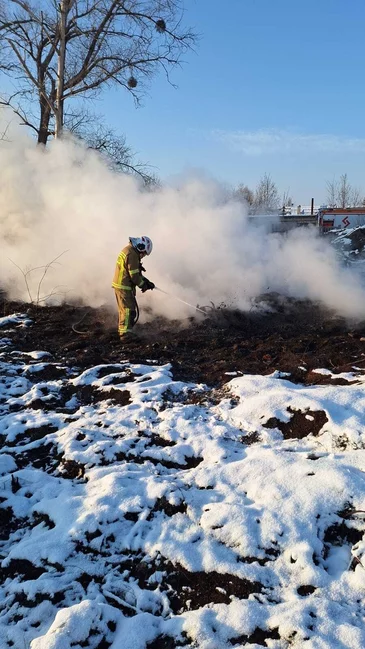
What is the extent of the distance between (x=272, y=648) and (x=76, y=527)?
148cm

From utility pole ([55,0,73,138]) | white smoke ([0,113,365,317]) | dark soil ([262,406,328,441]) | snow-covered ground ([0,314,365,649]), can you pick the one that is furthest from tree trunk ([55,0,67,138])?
dark soil ([262,406,328,441])

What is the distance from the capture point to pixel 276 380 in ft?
16.6

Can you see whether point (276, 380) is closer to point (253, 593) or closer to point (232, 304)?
point (253, 593)

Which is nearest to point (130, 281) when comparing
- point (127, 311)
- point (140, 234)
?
point (127, 311)

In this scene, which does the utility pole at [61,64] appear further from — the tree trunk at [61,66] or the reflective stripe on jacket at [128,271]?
the reflective stripe on jacket at [128,271]

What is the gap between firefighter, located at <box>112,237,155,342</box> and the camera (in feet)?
24.0

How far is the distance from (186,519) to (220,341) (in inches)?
153

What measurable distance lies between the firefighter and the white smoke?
1.13m

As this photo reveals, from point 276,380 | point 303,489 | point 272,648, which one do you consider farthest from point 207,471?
point 276,380

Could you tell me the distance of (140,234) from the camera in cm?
990

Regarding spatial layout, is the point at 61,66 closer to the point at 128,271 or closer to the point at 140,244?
the point at 140,244

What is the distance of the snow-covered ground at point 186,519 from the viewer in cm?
241

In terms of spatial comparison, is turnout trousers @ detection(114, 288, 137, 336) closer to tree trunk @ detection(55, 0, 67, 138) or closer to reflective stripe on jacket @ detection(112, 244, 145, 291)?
reflective stripe on jacket @ detection(112, 244, 145, 291)

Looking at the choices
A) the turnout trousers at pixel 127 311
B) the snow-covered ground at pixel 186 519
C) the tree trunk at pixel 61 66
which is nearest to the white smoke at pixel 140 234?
the turnout trousers at pixel 127 311
